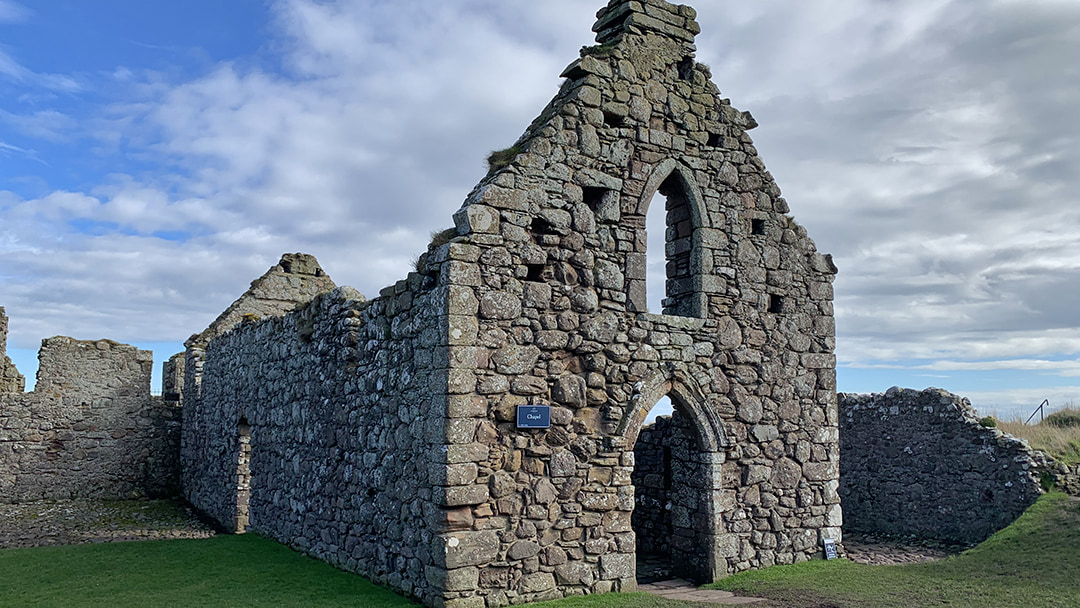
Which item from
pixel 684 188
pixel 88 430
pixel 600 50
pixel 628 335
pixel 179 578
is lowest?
pixel 179 578

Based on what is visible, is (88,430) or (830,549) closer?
(830,549)

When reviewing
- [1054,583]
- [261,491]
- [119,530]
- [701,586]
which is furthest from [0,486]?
[1054,583]

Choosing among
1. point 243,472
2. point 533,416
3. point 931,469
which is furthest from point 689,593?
point 243,472

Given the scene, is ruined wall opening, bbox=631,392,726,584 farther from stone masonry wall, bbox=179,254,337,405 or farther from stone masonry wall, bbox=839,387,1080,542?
stone masonry wall, bbox=179,254,337,405

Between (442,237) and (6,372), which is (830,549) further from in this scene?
(6,372)

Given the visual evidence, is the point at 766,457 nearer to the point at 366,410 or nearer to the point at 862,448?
the point at 366,410

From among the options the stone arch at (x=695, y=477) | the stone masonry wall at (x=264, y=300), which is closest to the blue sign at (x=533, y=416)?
the stone arch at (x=695, y=477)

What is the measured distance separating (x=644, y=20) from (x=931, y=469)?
1015 centimetres

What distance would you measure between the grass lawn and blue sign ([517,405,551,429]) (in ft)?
5.86

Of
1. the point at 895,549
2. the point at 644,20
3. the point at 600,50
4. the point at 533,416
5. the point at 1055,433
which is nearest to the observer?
the point at 533,416

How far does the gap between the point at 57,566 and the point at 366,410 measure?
16.2ft

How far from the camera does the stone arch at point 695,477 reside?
9.72 meters

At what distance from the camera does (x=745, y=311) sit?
1052 centimetres

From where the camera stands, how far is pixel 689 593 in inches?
358
